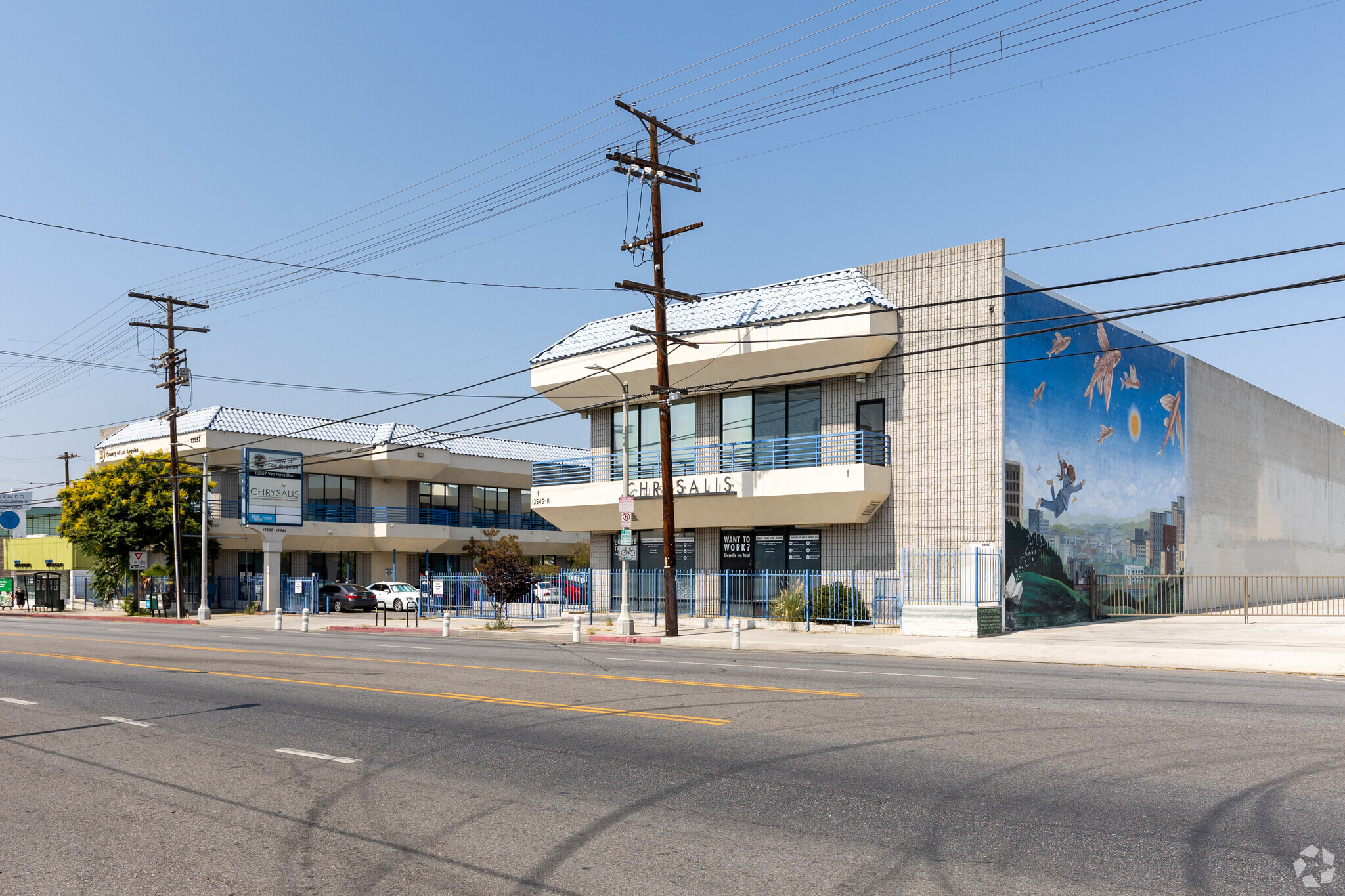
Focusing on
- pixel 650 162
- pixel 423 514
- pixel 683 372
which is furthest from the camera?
pixel 423 514

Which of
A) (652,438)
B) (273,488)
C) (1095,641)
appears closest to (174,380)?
(273,488)

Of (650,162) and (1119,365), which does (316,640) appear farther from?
(1119,365)

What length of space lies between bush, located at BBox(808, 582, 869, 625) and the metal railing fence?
869 centimetres

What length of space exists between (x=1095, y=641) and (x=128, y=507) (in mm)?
43257

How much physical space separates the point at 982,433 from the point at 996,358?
2087 millimetres

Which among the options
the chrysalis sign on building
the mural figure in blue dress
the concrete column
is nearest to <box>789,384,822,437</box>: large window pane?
the mural figure in blue dress

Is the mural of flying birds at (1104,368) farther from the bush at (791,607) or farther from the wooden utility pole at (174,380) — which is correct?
the wooden utility pole at (174,380)

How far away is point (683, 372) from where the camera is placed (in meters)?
33.9

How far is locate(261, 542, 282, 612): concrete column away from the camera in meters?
50.4

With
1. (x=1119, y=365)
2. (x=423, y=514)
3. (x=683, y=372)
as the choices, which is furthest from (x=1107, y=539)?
(x=423, y=514)

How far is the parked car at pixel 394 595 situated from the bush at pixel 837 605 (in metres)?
23.7

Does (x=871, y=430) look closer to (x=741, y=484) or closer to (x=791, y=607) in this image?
(x=741, y=484)

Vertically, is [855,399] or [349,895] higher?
[855,399]

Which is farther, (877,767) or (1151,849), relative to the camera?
(877,767)
